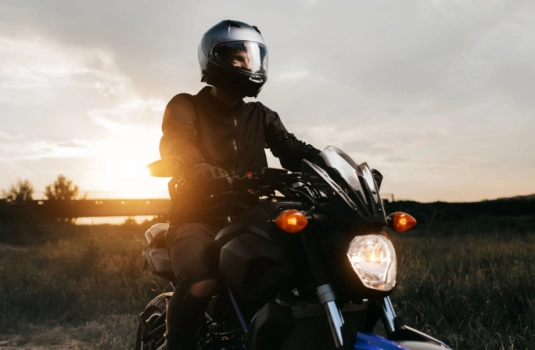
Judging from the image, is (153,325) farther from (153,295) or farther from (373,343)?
(153,295)

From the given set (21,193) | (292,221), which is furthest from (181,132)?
(21,193)

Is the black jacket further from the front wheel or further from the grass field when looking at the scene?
the grass field

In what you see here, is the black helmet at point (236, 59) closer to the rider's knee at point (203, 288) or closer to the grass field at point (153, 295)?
the rider's knee at point (203, 288)

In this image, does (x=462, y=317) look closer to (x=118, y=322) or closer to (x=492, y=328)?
(x=492, y=328)

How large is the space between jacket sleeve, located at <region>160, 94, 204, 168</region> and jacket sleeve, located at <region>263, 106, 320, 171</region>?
0.61 metres

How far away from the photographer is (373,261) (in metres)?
2.33

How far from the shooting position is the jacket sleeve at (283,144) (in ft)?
12.4

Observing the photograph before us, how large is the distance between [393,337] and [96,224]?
1170 inches

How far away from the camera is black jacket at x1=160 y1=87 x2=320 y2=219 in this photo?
345 cm

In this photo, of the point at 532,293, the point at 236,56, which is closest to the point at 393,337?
the point at 236,56

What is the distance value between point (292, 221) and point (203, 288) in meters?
0.89

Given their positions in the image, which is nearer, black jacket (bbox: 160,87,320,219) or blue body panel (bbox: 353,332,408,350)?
blue body panel (bbox: 353,332,408,350)

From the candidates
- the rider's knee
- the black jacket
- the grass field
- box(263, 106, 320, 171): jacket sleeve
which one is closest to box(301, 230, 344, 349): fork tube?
the rider's knee

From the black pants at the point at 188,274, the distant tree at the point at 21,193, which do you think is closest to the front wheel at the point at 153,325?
the black pants at the point at 188,274
